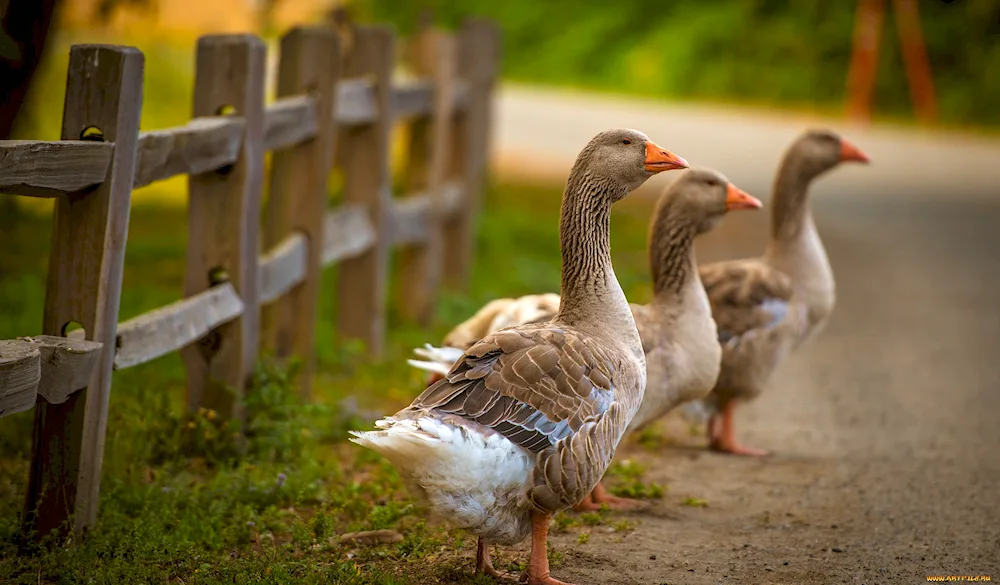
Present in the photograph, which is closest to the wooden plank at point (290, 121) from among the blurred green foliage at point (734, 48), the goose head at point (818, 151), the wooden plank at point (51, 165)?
the wooden plank at point (51, 165)

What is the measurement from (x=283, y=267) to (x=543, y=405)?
269 centimetres

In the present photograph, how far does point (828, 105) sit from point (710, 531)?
18750 mm

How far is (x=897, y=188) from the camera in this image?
1557 cm

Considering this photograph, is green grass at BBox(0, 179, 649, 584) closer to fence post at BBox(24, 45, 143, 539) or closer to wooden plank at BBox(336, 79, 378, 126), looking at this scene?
fence post at BBox(24, 45, 143, 539)

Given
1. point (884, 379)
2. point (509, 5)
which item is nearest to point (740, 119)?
point (509, 5)

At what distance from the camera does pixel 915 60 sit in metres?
22.1

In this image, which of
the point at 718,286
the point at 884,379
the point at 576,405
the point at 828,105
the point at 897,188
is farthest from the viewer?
the point at 828,105

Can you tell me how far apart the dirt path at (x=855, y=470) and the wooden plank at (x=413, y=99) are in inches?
117

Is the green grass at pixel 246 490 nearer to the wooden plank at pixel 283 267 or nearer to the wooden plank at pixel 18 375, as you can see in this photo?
the wooden plank at pixel 283 267

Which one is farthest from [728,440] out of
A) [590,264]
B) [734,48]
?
[734,48]

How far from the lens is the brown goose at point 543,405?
3809mm

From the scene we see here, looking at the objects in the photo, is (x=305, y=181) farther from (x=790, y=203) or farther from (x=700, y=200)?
(x=790, y=203)

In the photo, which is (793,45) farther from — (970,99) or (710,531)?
(710,531)

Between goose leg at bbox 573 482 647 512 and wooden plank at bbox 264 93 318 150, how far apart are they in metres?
2.36
